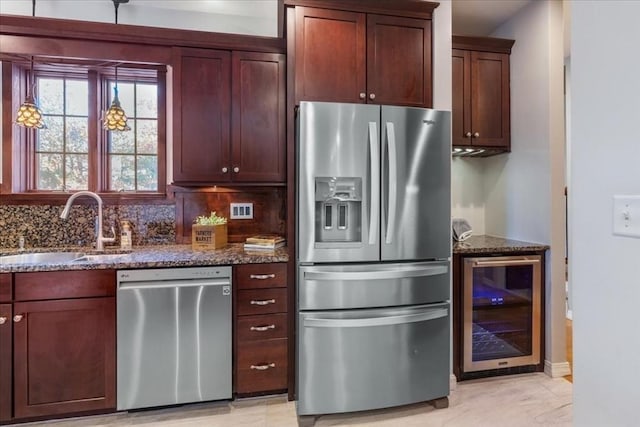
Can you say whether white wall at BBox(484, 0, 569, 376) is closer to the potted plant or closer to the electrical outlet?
the electrical outlet

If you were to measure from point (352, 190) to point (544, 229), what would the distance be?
164 centimetres

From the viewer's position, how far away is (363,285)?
203 cm

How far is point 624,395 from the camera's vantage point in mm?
975

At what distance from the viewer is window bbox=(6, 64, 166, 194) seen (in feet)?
8.55

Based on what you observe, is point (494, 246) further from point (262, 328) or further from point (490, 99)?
point (262, 328)

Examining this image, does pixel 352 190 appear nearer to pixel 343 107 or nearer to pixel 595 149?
pixel 343 107

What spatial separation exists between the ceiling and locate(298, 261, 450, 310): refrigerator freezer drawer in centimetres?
213

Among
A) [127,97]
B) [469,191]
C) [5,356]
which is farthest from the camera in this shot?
[469,191]

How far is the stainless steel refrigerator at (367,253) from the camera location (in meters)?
2.00

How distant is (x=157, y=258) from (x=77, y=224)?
962 millimetres

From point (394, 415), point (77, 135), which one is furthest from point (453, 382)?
point (77, 135)

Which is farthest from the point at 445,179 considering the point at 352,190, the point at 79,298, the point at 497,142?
the point at 79,298

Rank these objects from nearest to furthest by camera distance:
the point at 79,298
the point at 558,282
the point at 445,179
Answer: the point at 79,298, the point at 445,179, the point at 558,282

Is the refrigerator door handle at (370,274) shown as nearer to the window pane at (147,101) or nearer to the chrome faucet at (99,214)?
the chrome faucet at (99,214)
